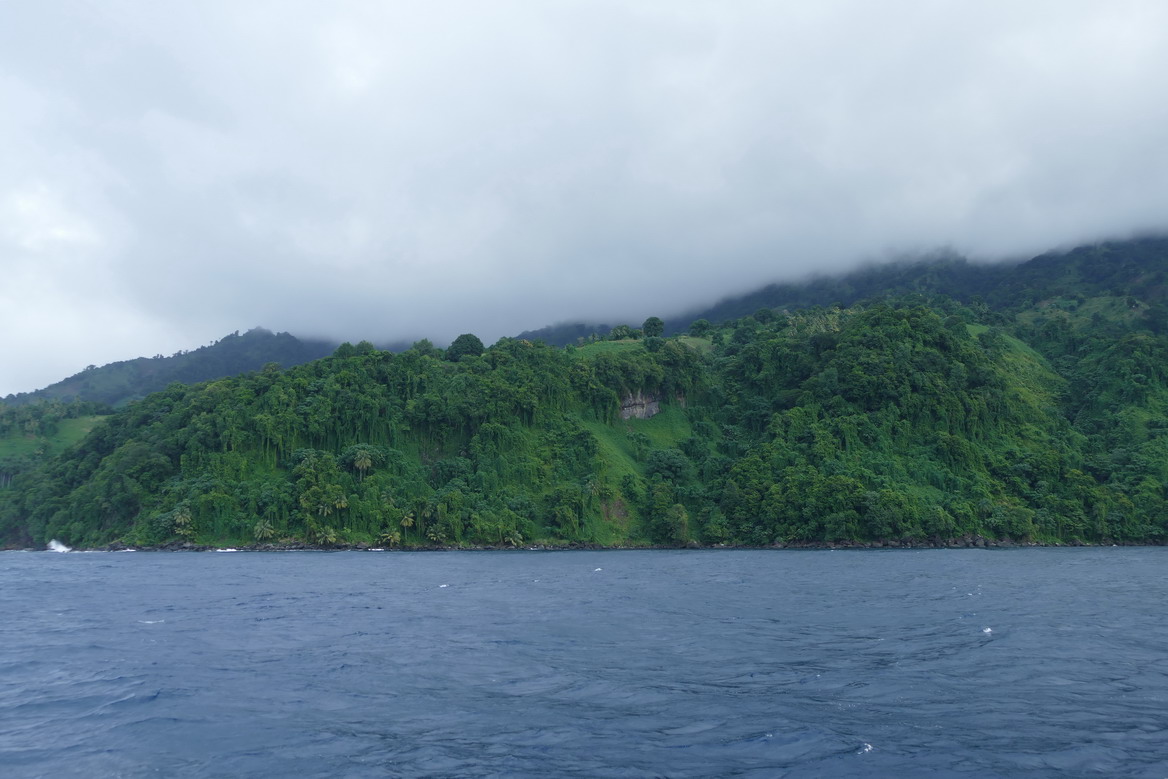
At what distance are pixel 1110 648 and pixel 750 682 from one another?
1615 centimetres

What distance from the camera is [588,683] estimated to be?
27.0 meters

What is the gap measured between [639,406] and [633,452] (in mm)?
15105

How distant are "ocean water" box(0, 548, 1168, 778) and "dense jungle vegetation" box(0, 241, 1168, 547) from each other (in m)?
76.5

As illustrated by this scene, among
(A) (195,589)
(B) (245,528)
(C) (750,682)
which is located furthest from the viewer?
(B) (245,528)

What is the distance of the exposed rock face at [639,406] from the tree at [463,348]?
35403 mm

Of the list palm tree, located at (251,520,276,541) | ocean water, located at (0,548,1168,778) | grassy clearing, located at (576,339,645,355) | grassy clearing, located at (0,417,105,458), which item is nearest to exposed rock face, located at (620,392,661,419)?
grassy clearing, located at (576,339,645,355)

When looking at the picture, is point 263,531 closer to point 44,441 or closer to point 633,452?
point 633,452

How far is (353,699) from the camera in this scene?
25031 mm

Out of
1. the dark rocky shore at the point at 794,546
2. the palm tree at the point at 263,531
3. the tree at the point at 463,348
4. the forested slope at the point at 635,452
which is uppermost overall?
the tree at the point at 463,348

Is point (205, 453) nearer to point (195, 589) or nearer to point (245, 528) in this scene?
point (245, 528)

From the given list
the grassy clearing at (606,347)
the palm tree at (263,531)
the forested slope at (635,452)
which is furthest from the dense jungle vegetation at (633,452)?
the grassy clearing at (606,347)

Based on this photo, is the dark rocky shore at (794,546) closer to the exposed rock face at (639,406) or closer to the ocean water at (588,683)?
the exposed rock face at (639,406)

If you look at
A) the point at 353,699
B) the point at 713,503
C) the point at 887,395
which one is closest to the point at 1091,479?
the point at 887,395

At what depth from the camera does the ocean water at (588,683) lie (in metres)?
19.5
